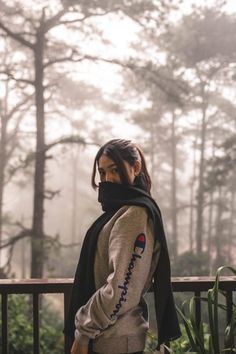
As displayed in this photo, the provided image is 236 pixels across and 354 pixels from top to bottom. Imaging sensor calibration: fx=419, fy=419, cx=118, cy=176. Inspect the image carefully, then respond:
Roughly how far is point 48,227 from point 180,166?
29.3 ft

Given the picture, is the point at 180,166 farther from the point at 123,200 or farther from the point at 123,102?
the point at 123,200

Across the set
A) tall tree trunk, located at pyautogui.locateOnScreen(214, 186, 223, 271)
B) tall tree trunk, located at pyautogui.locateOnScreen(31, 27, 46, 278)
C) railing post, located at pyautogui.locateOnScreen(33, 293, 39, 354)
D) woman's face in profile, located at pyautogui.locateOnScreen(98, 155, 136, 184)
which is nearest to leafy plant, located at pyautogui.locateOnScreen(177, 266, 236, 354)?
woman's face in profile, located at pyautogui.locateOnScreen(98, 155, 136, 184)

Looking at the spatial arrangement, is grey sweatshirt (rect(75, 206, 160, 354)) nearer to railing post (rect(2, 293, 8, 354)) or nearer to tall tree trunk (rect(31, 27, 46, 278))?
railing post (rect(2, 293, 8, 354))

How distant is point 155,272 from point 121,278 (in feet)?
0.76

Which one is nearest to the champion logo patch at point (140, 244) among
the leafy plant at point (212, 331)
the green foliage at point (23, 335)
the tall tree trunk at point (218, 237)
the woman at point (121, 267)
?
the woman at point (121, 267)

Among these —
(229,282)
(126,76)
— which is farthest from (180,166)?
(229,282)

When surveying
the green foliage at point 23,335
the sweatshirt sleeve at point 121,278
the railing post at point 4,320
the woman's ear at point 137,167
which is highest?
the woman's ear at point 137,167

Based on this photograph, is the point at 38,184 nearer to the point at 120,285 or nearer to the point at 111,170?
the point at 111,170

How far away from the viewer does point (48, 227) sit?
2377 cm

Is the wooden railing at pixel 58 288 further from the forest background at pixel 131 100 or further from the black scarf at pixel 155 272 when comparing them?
the forest background at pixel 131 100

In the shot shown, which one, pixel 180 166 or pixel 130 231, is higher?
pixel 180 166

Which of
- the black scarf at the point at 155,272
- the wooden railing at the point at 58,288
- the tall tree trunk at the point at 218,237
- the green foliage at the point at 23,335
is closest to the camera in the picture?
the black scarf at the point at 155,272

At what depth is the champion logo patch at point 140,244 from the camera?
1.29 meters

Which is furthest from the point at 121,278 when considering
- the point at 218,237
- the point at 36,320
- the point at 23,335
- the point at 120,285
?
the point at 218,237
